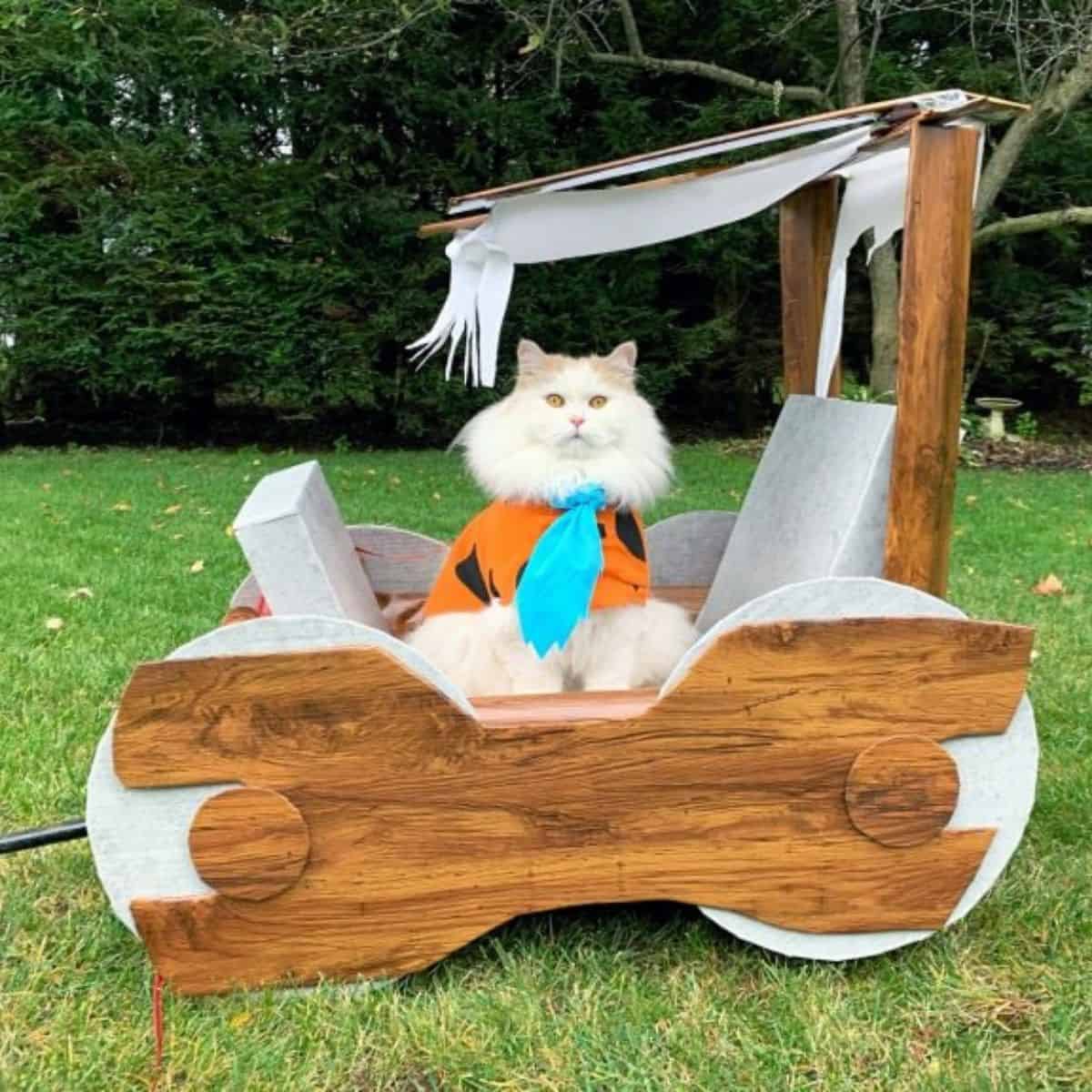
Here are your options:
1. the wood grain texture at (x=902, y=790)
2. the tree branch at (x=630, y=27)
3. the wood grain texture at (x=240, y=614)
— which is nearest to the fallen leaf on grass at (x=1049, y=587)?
the wood grain texture at (x=902, y=790)

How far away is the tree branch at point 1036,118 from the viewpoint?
8.19 meters

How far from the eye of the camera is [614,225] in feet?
8.29

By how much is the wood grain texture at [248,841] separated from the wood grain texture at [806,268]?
187cm

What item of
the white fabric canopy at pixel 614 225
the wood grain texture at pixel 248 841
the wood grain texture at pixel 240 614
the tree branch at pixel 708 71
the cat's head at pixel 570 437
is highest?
the tree branch at pixel 708 71

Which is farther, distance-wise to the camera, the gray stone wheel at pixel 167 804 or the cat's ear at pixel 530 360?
the cat's ear at pixel 530 360

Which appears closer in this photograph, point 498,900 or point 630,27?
point 498,900

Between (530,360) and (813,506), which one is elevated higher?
(530,360)

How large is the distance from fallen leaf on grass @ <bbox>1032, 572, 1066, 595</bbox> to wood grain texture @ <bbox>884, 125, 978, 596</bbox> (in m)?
2.93

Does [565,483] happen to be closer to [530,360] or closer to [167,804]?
[530,360]

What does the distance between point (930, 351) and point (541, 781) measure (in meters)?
1.04

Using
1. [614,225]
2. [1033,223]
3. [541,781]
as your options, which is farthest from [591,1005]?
[1033,223]

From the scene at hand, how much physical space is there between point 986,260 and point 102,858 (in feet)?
34.8

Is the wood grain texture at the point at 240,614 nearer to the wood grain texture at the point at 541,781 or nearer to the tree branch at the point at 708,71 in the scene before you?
the wood grain texture at the point at 541,781

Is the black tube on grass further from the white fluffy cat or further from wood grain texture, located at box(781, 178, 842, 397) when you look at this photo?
wood grain texture, located at box(781, 178, 842, 397)
